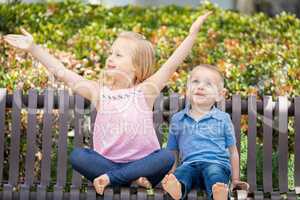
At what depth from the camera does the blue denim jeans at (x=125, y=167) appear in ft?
13.5

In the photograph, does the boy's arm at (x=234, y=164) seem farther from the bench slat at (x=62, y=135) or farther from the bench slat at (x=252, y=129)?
the bench slat at (x=62, y=135)

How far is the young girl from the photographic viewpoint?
425cm

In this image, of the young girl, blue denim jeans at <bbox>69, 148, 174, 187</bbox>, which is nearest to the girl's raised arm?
the young girl

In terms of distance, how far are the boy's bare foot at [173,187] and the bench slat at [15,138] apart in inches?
44.0

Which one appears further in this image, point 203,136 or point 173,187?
point 203,136

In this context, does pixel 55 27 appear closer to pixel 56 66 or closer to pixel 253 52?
pixel 253 52

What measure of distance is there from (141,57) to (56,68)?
19.8 inches

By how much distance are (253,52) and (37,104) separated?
2.24m

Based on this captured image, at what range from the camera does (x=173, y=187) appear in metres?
4.03

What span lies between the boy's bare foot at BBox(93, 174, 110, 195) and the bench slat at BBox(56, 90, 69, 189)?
0.63 m

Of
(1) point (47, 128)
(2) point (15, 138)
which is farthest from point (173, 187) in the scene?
(2) point (15, 138)

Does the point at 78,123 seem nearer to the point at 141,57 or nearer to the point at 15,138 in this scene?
the point at 15,138

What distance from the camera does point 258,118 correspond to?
194 inches

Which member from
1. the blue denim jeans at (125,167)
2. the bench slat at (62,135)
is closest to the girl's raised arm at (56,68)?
the bench slat at (62,135)
